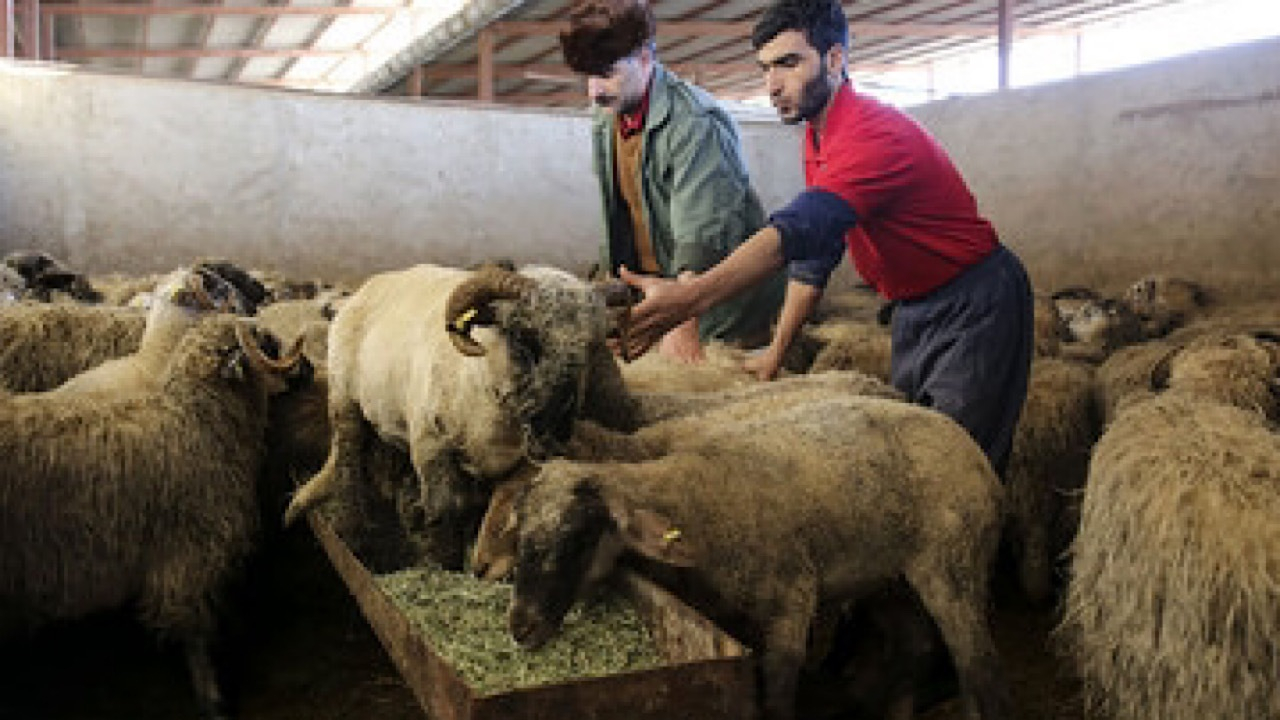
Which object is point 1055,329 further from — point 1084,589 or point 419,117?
point 419,117

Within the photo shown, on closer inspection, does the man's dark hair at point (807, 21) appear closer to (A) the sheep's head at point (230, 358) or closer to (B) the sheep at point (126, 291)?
(A) the sheep's head at point (230, 358)

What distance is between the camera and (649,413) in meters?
3.58

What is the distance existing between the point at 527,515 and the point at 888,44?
1518cm

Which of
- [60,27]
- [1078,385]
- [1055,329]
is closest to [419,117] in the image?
[1055,329]

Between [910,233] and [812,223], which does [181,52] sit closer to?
[910,233]

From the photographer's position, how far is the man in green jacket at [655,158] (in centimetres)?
430

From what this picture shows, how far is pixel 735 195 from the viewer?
465 centimetres

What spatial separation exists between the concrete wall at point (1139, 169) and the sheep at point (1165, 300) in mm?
238

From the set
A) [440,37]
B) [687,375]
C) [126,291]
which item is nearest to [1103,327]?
[687,375]

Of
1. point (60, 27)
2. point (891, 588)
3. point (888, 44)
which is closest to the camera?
point (891, 588)

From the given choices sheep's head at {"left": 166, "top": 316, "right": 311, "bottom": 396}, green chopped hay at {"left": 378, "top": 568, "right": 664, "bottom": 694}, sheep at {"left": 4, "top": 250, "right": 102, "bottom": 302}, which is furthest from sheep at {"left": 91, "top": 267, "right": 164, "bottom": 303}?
green chopped hay at {"left": 378, "top": 568, "right": 664, "bottom": 694}

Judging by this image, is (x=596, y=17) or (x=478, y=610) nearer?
(x=478, y=610)

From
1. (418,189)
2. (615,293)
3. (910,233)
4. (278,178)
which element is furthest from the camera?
(418,189)

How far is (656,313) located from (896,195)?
3.07 feet
